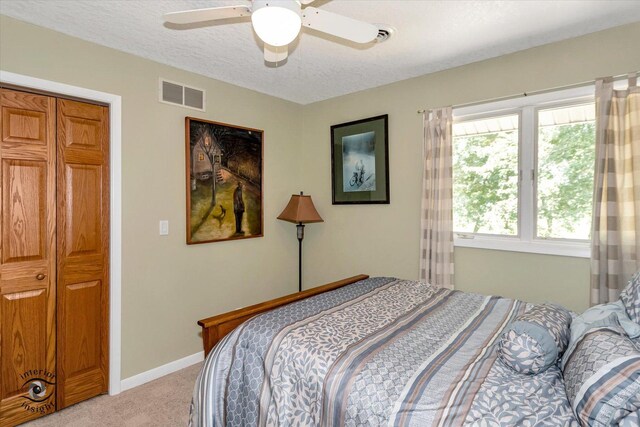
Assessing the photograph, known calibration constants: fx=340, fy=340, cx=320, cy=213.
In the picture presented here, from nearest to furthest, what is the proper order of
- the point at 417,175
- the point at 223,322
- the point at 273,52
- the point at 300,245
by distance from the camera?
the point at 223,322 < the point at 273,52 < the point at 417,175 < the point at 300,245

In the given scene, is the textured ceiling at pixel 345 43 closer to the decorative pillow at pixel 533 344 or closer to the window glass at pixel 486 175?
the window glass at pixel 486 175

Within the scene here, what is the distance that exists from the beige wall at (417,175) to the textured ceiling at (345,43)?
0.12m

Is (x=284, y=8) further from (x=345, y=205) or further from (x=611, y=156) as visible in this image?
(x=345, y=205)

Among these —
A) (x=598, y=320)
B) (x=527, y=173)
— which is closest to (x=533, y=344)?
(x=598, y=320)

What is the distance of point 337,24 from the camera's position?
63.6 inches

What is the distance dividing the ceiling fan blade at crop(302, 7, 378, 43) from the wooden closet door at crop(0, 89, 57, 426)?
1.89 metres

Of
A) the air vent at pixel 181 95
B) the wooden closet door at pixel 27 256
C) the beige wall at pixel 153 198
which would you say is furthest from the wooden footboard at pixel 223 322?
the air vent at pixel 181 95

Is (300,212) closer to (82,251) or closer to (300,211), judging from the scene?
(300,211)

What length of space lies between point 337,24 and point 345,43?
928 mm

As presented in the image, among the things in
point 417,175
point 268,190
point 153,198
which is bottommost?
point 153,198

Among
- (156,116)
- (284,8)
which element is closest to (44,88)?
(156,116)

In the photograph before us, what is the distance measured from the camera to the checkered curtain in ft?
6.95

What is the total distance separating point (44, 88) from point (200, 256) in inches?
64.7

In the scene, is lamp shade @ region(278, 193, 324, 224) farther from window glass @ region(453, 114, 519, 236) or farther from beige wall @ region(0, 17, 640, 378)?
window glass @ region(453, 114, 519, 236)
